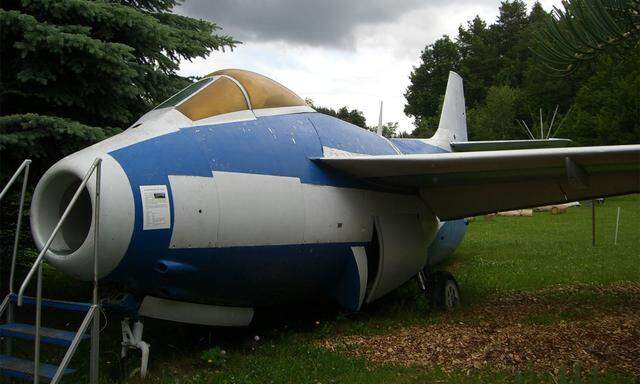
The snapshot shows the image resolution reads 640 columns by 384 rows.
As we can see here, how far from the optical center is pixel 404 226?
7.33 m

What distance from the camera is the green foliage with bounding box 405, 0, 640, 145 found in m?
39.8

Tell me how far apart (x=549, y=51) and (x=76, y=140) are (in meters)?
5.93

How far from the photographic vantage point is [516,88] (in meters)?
69.1

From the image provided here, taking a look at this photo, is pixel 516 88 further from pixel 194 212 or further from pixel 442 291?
pixel 194 212

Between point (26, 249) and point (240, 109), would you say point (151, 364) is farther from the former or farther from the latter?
point (26, 249)

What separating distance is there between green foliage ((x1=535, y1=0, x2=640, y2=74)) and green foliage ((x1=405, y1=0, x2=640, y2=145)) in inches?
2.3

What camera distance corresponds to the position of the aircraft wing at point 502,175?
5930 millimetres

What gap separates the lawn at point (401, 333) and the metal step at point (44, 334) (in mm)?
685

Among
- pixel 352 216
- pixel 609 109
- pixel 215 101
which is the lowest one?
pixel 352 216

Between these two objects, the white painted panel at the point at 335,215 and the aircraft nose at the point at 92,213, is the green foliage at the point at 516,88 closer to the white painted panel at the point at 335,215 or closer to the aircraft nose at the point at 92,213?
the white painted panel at the point at 335,215

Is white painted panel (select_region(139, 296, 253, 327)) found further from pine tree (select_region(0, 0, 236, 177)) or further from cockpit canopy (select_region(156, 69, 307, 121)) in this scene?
pine tree (select_region(0, 0, 236, 177))

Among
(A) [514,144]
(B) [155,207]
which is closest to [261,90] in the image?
(B) [155,207]

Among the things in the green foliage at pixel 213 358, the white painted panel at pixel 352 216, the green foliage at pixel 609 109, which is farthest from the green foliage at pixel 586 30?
the green foliage at pixel 609 109

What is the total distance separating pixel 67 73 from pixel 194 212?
12.1ft
